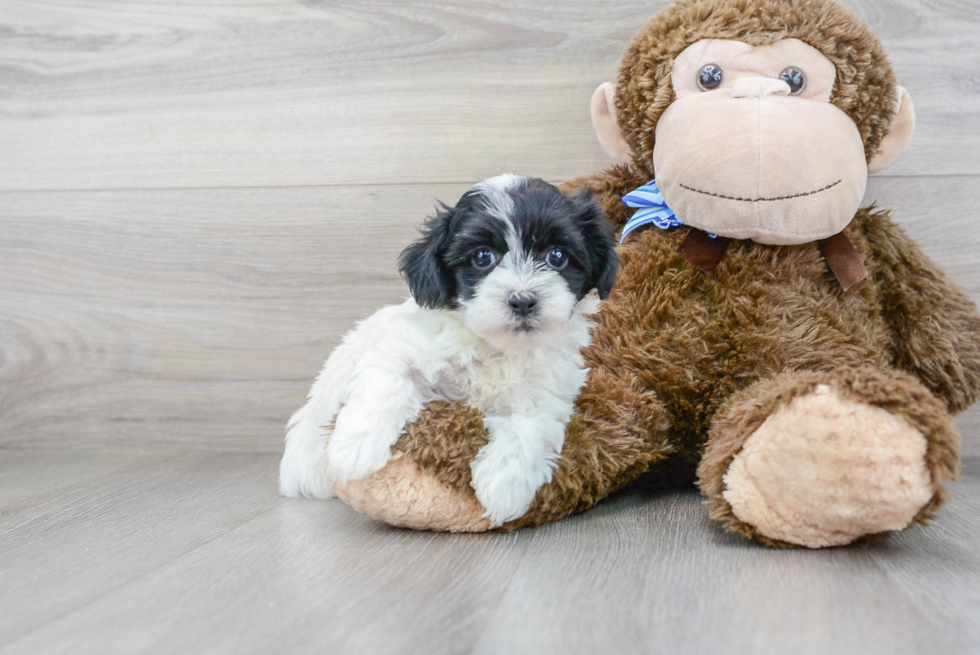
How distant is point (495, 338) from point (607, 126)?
0.55m

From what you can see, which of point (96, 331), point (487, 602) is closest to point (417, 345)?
point (487, 602)

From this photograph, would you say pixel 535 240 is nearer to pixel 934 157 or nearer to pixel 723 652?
pixel 723 652

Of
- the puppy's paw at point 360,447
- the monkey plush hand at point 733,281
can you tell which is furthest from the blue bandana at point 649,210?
the puppy's paw at point 360,447

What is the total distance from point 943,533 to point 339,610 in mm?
823

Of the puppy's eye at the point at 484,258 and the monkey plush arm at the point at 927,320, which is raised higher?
the puppy's eye at the point at 484,258

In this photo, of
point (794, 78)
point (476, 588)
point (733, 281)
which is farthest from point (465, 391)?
point (794, 78)

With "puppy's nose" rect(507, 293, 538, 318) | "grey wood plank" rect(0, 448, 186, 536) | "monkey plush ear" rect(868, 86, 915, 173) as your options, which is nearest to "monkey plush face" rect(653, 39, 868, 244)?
"monkey plush ear" rect(868, 86, 915, 173)

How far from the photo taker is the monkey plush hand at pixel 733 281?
1099 millimetres

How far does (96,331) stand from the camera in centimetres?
186

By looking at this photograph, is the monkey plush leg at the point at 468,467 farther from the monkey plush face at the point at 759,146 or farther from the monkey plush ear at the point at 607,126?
the monkey plush ear at the point at 607,126

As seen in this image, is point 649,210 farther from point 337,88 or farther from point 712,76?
point 337,88

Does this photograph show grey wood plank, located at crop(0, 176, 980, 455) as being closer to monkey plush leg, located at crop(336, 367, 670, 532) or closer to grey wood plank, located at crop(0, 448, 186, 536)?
grey wood plank, located at crop(0, 448, 186, 536)

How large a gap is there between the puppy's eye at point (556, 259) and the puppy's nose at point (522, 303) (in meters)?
0.09

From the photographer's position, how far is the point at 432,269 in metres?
1.13
